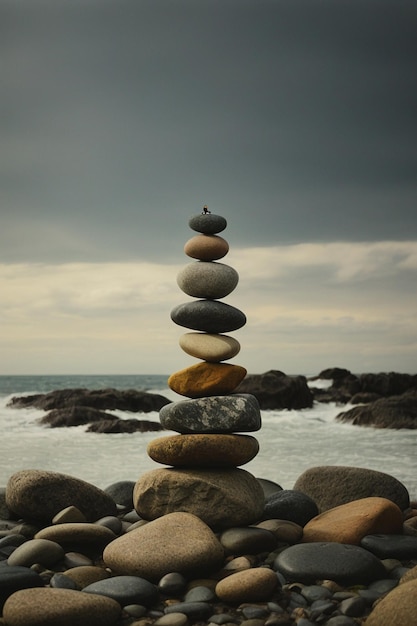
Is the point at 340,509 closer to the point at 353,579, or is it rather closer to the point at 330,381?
the point at 353,579

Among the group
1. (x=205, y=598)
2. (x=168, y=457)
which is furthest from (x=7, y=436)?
(x=205, y=598)

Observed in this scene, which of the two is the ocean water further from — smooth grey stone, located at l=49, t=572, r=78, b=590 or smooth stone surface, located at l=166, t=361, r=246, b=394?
smooth grey stone, located at l=49, t=572, r=78, b=590

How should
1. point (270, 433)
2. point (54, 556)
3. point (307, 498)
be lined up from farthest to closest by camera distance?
1. point (270, 433)
2. point (307, 498)
3. point (54, 556)

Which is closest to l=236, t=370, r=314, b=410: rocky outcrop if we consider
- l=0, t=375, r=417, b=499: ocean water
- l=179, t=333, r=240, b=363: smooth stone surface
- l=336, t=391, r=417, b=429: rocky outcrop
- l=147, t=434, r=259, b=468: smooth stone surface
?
l=0, t=375, r=417, b=499: ocean water

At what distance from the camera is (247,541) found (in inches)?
258

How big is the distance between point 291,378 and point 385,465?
14.7 meters

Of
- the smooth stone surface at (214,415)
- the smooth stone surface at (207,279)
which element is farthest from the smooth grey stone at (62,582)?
the smooth stone surface at (207,279)

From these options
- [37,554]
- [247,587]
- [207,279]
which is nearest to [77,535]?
[37,554]

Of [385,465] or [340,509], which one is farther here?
[385,465]

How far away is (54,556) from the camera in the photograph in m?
6.27

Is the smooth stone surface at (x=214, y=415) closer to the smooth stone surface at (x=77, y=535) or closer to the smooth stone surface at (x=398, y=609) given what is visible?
the smooth stone surface at (x=77, y=535)

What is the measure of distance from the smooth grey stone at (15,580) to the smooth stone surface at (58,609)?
1.38 feet

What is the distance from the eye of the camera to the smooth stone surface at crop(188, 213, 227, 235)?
7723 millimetres

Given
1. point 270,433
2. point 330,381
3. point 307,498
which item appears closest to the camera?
point 307,498
